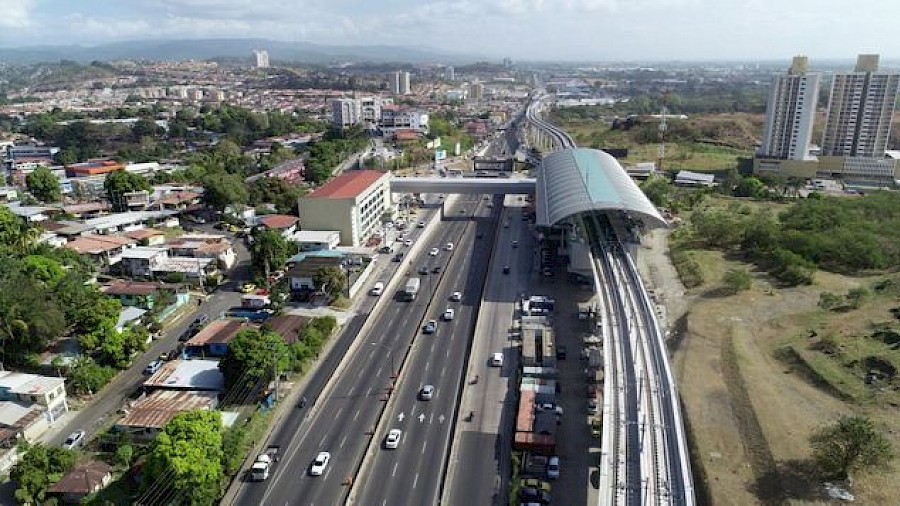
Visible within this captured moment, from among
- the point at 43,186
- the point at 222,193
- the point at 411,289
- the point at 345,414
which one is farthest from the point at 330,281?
the point at 43,186

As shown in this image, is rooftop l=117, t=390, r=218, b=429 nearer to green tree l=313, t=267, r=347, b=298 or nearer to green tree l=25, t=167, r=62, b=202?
green tree l=313, t=267, r=347, b=298

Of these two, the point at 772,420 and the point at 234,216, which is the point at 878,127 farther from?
the point at 234,216

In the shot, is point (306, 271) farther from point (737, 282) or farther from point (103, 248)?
point (737, 282)

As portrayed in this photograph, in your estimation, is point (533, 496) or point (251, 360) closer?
point (533, 496)

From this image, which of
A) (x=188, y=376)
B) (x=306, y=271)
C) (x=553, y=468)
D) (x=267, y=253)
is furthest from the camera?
(x=267, y=253)

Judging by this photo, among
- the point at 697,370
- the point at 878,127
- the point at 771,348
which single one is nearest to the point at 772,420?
the point at 697,370

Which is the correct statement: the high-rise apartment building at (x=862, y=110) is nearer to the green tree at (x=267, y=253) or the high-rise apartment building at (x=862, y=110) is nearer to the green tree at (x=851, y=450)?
the green tree at (x=851, y=450)
